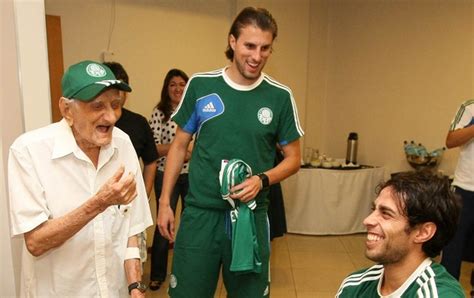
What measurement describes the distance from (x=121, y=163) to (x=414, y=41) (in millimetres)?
4260

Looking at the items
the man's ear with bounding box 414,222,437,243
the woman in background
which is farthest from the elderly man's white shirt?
the woman in background

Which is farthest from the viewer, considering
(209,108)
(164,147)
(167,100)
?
(167,100)

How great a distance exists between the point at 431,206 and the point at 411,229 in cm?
9

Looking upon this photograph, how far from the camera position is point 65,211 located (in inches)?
52.3

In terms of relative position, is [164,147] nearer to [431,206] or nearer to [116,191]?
[116,191]

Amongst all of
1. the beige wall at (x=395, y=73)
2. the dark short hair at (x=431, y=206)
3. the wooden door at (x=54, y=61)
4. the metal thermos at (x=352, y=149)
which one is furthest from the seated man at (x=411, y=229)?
the metal thermos at (x=352, y=149)

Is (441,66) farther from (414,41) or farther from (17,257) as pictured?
(17,257)

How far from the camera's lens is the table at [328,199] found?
4.62 metres

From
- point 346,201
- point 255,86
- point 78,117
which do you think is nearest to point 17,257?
point 78,117

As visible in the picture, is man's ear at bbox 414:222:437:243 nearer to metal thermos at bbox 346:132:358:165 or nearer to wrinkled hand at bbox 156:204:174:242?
wrinkled hand at bbox 156:204:174:242

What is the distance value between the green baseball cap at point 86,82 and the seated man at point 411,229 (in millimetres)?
892

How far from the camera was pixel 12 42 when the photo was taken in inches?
71.8

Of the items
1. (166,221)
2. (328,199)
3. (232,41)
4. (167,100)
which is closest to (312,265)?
(328,199)

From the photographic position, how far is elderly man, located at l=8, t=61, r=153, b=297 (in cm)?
124
